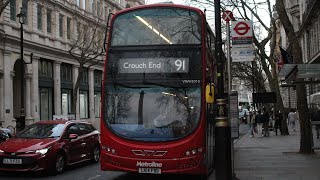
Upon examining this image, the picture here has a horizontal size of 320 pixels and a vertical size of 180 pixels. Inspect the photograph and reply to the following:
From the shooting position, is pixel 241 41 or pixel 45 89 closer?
pixel 241 41

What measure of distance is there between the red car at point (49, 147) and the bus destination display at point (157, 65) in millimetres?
3487

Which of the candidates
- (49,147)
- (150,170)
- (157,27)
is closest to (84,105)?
(49,147)

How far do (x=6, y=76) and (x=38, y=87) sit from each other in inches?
226

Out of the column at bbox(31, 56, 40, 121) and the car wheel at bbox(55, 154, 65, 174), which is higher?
the column at bbox(31, 56, 40, 121)

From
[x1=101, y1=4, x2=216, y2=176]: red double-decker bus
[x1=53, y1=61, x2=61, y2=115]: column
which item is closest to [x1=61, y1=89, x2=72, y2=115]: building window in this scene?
[x1=53, y1=61, x2=61, y2=115]: column

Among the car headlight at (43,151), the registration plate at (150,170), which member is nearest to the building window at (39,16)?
the car headlight at (43,151)

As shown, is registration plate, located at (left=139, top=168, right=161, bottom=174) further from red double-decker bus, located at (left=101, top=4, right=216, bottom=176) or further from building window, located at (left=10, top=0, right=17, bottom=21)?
building window, located at (left=10, top=0, right=17, bottom=21)

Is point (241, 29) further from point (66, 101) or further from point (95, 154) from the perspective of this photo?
point (66, 101)

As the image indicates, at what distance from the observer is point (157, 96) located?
11406 millimetres

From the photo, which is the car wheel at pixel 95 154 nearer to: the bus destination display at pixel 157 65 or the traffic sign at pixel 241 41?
the bus destination display at pixel 157 65

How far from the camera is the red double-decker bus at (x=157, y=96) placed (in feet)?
36.3

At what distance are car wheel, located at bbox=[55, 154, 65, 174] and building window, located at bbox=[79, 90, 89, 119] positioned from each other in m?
40.9

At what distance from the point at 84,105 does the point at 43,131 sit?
42004 mm

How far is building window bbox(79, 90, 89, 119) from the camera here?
179ft
